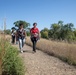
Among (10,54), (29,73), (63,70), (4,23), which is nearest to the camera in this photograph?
(4,23)

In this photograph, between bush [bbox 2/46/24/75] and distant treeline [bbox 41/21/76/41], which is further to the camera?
distant treeline [bbox 41/21/76/41]

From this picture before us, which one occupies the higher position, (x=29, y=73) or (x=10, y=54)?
(x=10, y=54)

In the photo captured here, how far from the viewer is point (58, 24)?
113375 millimetres

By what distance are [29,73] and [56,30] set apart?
103 meters

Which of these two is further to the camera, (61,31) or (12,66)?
(61,31)

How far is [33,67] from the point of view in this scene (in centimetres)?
974

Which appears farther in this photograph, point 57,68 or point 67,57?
point 67,57

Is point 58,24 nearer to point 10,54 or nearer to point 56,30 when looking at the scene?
point 56,30

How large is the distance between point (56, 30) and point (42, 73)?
337 ft

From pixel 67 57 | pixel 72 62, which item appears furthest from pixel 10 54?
pixel 67 57

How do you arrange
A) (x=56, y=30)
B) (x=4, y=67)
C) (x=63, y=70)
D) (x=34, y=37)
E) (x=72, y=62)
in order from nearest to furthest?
(x=4, y=67), (x=63, y=70), (x=72, y=62), (x=34, y=37), (x=56, y=30)

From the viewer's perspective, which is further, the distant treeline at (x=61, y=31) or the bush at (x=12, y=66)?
the distant treeline at (x=61, y=31)

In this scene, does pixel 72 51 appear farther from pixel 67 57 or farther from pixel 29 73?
pixel 29 73

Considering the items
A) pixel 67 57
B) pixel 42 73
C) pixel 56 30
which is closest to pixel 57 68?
pixel 42 73
